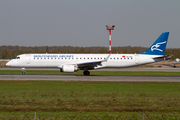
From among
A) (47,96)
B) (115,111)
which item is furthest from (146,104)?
(47,96)

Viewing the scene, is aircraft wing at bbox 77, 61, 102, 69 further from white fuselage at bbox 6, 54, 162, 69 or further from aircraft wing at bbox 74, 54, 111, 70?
white fuselage at bbox 6, 54, 162, 69

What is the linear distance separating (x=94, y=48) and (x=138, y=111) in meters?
166

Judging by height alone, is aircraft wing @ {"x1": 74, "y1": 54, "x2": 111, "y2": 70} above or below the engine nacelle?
above

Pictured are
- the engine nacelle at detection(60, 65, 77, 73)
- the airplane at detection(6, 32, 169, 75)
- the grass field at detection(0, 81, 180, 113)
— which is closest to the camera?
the grass field at detection(0, 81, 180, 113)

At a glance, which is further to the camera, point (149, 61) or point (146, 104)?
point (149, 61)

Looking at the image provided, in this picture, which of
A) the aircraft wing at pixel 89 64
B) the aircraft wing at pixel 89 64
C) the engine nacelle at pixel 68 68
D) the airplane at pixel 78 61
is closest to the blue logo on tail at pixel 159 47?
the airplane at pixel 78 61

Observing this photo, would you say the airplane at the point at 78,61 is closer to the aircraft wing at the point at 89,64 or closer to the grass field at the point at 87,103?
the aircraft wing at the point at 89,64

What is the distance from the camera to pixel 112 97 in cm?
1795

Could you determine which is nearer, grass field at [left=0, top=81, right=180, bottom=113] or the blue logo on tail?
grass field at [left=0, top=81, right=180, bottom=113]

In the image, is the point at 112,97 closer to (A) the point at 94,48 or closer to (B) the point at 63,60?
(B) the point at 63,60

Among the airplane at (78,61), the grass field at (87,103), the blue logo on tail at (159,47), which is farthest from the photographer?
the blue logo on tail at (159,47)

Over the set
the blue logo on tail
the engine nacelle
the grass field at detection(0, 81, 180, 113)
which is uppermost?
the blue logo on tail

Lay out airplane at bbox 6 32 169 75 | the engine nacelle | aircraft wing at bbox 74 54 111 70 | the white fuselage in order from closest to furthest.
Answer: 1. the engine nacelle
2. aircraft wing at bbox 74 54 111 70
3. airplane at bbox 6 32 169 75
4. the white fuselage

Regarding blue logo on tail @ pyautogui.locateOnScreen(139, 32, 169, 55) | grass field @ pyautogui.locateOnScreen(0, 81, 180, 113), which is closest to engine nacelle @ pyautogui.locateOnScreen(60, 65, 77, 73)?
blue logo on tail @ pyautogui.locateOnScreen(139, 32, 169, 55)
